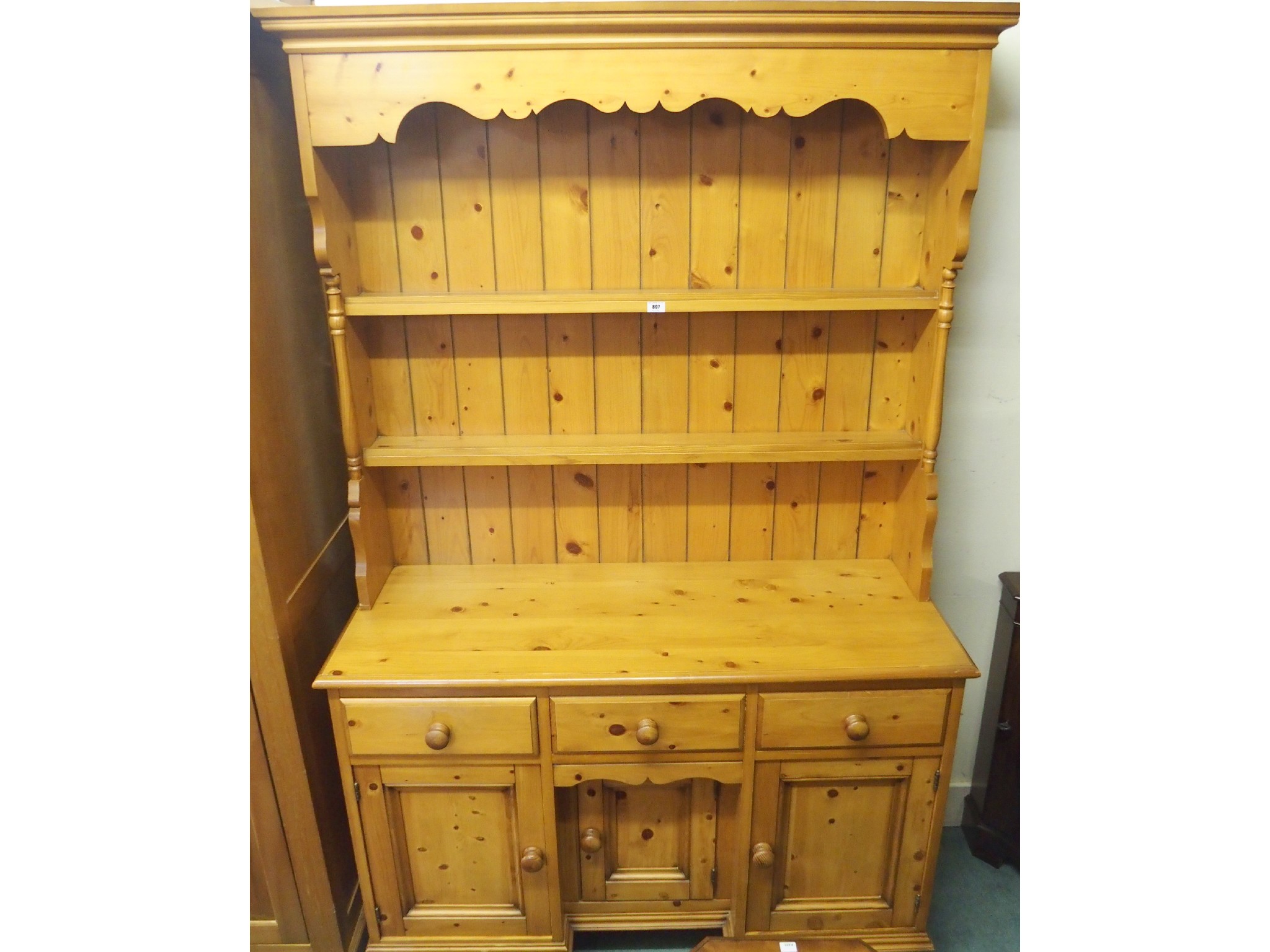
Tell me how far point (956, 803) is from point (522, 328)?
1773 millimetres

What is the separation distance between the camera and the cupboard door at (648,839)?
1686 millimetres

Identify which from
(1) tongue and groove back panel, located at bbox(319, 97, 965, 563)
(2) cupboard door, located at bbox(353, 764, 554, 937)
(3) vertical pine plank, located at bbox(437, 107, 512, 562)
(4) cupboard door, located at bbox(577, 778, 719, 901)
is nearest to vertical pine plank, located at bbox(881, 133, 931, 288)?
(1) tongue and groove back panel, located at bbox(319, 97, 965, 563)

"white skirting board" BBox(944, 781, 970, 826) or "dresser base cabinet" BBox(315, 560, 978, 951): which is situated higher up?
"dresser base cabinet" BBox(315, 560, 978, 951)

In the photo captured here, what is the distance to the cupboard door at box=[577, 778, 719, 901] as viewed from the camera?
1.69 metres

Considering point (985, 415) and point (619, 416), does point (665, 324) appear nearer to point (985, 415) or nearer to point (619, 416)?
point (619, 416)

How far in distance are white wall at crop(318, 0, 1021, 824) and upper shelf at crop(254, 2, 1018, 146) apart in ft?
1.01

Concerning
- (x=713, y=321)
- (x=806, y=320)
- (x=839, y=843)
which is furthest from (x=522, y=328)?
(x=839, y=843)

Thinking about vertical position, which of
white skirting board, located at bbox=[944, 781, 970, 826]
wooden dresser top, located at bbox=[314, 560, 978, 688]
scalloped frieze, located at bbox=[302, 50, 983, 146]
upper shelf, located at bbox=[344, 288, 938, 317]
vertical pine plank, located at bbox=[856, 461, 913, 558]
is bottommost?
white skirting board, located at bbox=[944, 781, 970, 826]

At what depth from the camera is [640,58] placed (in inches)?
54.4

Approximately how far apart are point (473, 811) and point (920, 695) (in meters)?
0.95

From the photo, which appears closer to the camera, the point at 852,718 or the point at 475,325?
the point at 852,718

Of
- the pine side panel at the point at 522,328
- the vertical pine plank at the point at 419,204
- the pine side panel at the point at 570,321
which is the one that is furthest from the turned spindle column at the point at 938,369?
the vertical pine plank at the point at 419,204

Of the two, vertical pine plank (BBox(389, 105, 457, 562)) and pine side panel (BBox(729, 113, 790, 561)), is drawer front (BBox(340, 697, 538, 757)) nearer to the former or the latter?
vertical pine plank (BBox(389, 105, 457, 562))

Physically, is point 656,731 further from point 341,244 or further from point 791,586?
point 341,244
